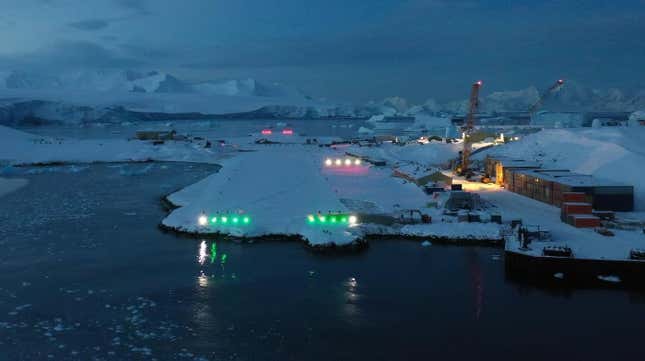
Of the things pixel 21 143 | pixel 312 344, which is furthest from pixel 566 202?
pixel 21 143

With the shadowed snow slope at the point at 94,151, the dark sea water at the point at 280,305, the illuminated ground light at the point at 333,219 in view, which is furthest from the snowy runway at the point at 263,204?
the shadowed snow slope at the point at 94,151

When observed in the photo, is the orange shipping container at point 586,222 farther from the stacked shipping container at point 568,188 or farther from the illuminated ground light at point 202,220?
the illuminated ground light at point 202,220

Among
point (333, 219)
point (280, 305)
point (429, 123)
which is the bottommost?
point (280, 305)

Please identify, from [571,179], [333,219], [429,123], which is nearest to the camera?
[333,219]

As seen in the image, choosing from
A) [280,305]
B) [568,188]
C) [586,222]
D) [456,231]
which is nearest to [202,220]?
[280,305]

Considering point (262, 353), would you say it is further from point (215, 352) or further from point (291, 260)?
point (291, 260)

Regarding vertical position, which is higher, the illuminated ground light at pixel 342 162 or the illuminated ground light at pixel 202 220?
the illuminated ground light at pixel 342 162

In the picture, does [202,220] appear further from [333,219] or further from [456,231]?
[456,231]

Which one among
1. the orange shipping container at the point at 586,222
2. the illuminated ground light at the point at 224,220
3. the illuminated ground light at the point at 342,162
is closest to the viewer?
the orange shipping container at the point at 586,222
